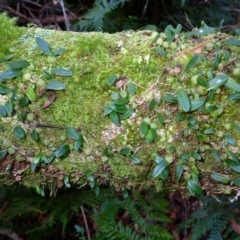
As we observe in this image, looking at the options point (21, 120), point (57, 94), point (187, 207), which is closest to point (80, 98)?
point (57, 94)

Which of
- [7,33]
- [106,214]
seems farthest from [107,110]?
[106,214]


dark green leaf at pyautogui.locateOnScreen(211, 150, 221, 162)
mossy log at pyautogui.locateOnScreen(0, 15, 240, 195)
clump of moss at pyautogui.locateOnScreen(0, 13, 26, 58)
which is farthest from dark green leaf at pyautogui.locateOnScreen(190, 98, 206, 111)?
clump of moss at pyautogui.locateOnScreen(0, 13, 26, 58)

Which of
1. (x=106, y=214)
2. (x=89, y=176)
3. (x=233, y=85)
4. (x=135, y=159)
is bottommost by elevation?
(x=106, y=214)

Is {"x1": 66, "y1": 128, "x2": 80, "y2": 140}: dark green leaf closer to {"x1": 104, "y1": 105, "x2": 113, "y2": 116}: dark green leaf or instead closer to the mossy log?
the mossy log

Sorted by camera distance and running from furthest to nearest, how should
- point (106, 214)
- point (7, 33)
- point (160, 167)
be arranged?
point (106, 214)
point (7, 33)
point (160, 167)

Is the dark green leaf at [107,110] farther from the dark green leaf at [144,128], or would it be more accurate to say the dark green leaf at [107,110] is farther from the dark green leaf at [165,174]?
the dark green leaf at [165,174]

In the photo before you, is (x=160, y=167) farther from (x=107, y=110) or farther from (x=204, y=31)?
(x=204, y=31)
